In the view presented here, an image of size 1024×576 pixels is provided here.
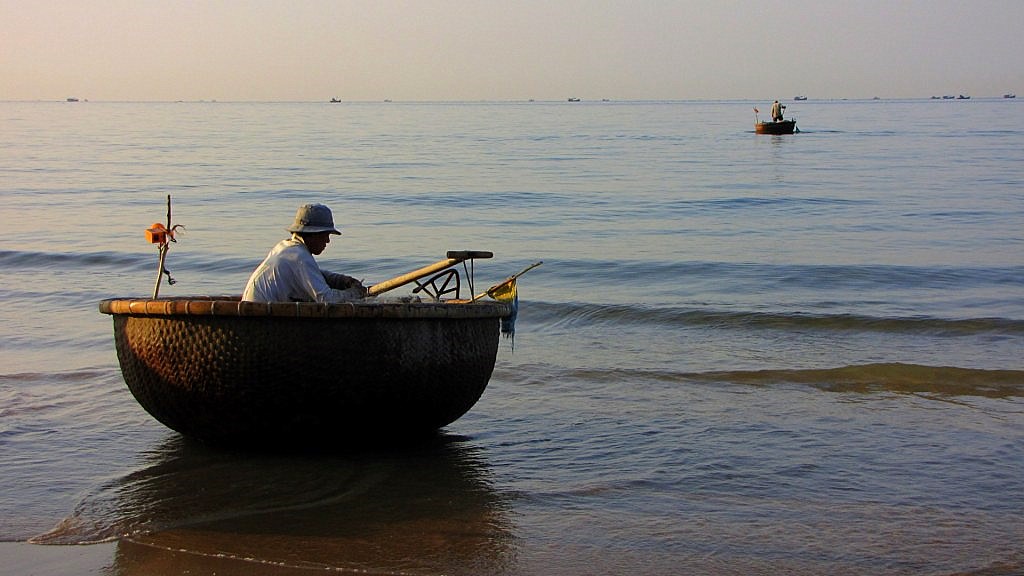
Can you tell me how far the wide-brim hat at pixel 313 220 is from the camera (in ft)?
20.8

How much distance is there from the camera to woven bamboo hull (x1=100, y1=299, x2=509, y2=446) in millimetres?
5805

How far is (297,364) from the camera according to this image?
5.86 metres

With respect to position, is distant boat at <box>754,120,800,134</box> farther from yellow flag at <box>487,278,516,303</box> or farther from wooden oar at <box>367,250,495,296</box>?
wooden oar at <box>367,250,495,296</box>

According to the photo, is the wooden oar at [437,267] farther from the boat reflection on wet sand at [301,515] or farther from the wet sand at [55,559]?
the wet sand at [55,559]

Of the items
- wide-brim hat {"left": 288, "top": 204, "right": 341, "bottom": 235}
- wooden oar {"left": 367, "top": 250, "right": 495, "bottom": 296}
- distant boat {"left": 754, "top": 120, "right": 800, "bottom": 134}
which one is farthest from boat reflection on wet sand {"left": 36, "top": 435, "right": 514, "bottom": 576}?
distant boat {"left": 754, "top": 120, "right": 800, "bottom": 134}

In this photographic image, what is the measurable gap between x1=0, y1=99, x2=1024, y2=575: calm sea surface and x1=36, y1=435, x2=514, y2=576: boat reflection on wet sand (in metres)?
0.02

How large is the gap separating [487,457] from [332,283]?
1.40 meters

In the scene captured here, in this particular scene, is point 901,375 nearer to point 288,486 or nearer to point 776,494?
point 776,494

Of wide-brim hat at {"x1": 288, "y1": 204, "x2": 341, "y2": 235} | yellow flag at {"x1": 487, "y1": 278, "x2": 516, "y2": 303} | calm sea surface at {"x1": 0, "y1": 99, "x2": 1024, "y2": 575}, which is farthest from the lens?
yellow flag at {"x1": 487, "y1": 278, "x2": 516, "y2": 303}

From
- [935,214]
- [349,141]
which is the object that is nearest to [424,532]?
[935,214]

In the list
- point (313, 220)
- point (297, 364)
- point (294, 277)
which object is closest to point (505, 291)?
point (313, 220)

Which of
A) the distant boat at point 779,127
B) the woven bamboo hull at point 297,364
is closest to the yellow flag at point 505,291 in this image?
the woven bamboo hull at point 297,364

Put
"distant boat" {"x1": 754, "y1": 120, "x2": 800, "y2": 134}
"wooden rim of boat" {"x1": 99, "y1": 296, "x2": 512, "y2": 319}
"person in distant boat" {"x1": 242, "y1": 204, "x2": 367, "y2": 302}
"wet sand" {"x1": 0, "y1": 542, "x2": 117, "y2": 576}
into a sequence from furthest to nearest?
"distant boat" {"x1": 754, "y1": 120, "x2": 800, "y2": 134}
"person in distant boat" {"x1": 242, "y1": 204, "x2": 367, "y2": 302}
"wooden rim of boat" {"x1": 99, "y1": 296, "x2": 512, "y2": 319}
"wet sand" {"x1": 0, "y1": 542, "x2": 117, "y2": 576}

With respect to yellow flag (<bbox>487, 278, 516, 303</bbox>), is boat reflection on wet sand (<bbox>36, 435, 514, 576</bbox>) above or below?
below
